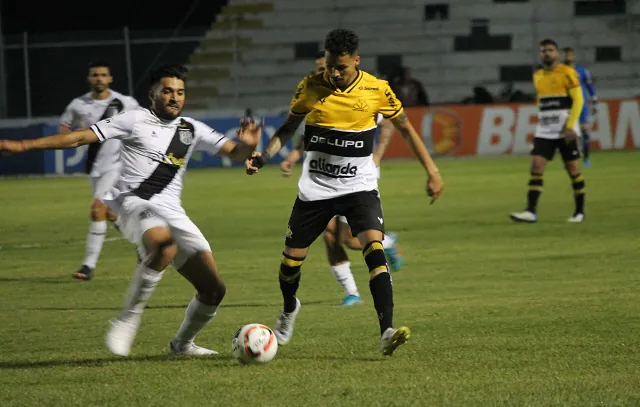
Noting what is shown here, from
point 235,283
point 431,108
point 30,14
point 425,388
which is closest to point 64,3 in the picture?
point 30,14

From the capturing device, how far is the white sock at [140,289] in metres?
7.50

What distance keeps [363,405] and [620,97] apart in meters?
25.2

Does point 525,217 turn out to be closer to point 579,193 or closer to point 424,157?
point 579,193

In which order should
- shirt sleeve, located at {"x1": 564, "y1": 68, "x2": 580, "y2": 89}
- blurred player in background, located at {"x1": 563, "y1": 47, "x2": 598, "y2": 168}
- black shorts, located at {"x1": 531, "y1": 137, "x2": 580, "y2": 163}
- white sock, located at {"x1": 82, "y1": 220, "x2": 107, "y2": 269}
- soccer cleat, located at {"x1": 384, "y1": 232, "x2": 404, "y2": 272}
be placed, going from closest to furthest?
soccer cleat, located at {"x1": 384, "y1": 232, "x2": 404, "y2": 272}, white sock, located at {"x1": 82, "y1": 220, "x2": 107, "y2": 269}, shirt sleeve, located at {"x1": 564, "y1": 68, "x2": 580, "y2": 89}, black shorts, located at {"x1": 531, "y1": 137, "x2": 580, "y2": 163}, blurred player in background, located at {"x1": 563, "y1": 47, "x2": 598, "y2": 168}

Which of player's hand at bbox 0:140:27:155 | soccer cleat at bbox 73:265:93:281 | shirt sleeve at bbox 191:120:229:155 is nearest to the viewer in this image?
player's hand at bbox 0:140:27:155

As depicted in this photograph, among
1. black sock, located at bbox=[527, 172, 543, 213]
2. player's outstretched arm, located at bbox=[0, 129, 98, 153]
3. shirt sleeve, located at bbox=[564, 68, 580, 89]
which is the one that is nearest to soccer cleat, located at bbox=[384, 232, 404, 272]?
player's outstretched arm, located at bbox=[0, 129, 98, 153]

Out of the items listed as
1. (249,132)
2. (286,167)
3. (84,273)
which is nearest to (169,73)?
(249,132)

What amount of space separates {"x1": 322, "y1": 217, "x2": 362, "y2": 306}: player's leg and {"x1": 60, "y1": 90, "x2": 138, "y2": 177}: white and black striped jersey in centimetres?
347

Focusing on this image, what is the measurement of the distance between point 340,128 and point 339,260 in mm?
2244

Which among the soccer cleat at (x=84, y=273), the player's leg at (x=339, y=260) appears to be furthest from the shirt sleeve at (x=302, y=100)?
the soccer cleat at (x=84, y=273)

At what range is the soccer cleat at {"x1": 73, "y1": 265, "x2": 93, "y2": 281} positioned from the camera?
12133 millimetres

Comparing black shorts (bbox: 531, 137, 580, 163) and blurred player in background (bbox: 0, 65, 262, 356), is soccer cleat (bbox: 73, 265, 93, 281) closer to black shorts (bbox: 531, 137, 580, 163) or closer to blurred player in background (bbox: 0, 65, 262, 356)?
blurred player in background (bbox: 0, 65, 262, 356)

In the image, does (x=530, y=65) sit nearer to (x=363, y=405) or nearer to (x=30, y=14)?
(x=30, y=14)

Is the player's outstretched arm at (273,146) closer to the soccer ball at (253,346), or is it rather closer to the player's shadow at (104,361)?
the soccer ball at (253,346)
